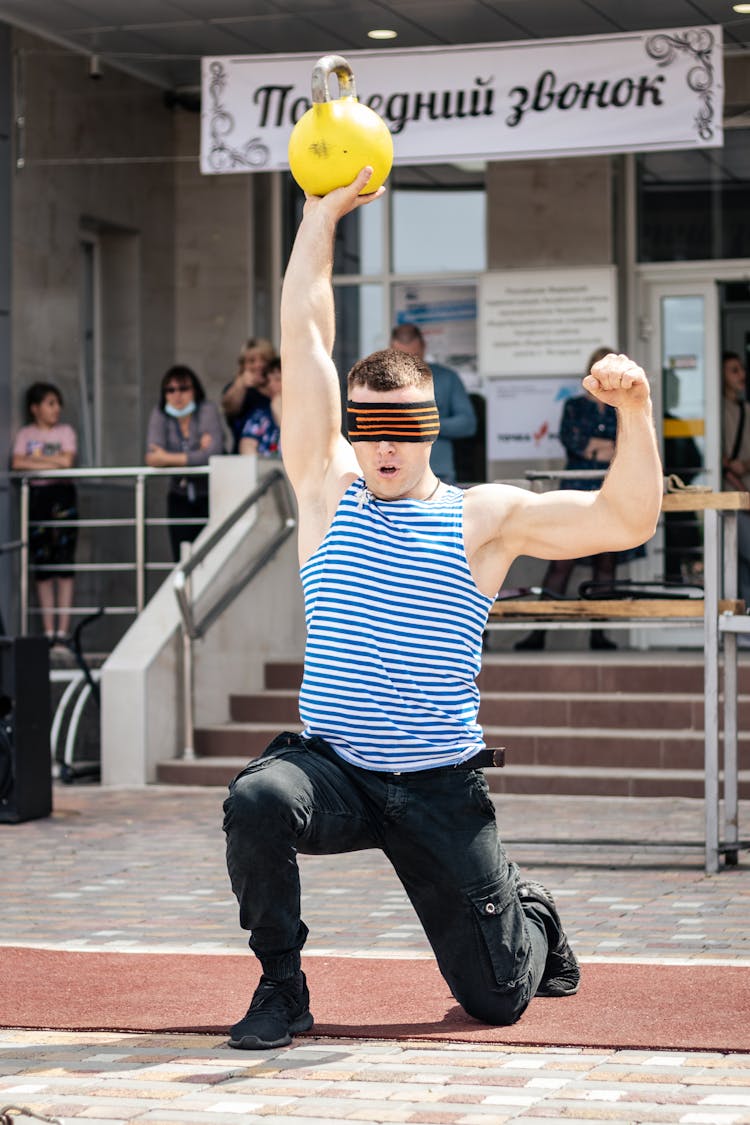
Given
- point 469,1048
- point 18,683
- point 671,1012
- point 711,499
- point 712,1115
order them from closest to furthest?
point 712,1115
point 469,1048
point 671,1012
point 711,499
point 18,683

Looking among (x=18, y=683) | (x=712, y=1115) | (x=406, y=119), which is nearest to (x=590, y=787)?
(x=18, y=683)

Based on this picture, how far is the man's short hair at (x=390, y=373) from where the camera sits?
510 centimetres

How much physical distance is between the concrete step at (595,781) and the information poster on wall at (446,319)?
17.2 feet

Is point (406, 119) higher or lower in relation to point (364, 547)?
higher

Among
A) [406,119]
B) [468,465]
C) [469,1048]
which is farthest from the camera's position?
[468,465]

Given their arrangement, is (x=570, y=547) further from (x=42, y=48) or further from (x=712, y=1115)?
(x=42, y=48)

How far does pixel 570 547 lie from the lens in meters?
4.97

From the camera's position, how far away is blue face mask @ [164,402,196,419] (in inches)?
539

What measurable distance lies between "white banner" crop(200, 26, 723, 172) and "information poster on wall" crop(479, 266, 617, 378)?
3.56 m

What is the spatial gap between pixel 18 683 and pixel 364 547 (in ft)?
17.8

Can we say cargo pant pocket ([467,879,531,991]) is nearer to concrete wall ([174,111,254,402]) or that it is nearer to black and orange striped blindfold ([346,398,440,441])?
black and orange striped blindfold ([346,398,440,441])

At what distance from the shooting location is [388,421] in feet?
16.5

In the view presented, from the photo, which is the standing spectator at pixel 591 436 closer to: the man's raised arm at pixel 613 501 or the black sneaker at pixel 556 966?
the black sneaker at pixel 556 966

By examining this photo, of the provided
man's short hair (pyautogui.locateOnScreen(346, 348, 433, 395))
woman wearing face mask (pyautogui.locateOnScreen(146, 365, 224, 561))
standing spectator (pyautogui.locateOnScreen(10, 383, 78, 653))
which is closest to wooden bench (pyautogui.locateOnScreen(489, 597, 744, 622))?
man's short hair (pyautogui.locateOnScreen(346, 348, 433, 395))
